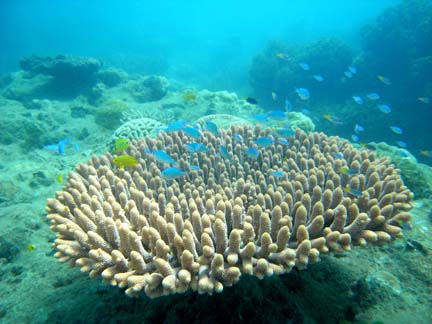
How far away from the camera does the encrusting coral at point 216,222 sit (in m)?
2.44

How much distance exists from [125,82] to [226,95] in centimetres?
819

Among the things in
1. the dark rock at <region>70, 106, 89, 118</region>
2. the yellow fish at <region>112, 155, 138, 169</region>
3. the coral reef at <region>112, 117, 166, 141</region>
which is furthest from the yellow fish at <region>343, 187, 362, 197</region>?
the dark rock at <region>70, 106, 89, 118</region>

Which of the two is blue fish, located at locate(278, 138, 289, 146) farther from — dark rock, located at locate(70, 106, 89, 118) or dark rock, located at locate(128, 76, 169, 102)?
dark rock, located at locate(128, 76, 169, 102)

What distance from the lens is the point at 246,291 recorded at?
287 centimetres

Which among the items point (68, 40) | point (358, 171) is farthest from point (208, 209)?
point (68, 40)

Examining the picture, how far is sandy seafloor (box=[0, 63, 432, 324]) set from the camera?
2.88 meters

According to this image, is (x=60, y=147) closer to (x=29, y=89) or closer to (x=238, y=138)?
(x=238, y=138)

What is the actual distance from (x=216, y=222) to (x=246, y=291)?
3.04ft

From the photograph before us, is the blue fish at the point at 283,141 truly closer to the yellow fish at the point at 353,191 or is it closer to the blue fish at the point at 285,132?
the blue fish at the point at 285,132

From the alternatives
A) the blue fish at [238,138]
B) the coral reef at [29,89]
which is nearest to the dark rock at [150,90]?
the coral reef at [29,89]

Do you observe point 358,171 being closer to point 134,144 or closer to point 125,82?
point 134,144

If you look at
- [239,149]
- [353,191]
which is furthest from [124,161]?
[353,191]

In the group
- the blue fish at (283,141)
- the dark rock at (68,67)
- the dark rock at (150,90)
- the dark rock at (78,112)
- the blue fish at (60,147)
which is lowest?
the blue fish at (283,141)

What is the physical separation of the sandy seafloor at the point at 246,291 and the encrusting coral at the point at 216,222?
55 cm
